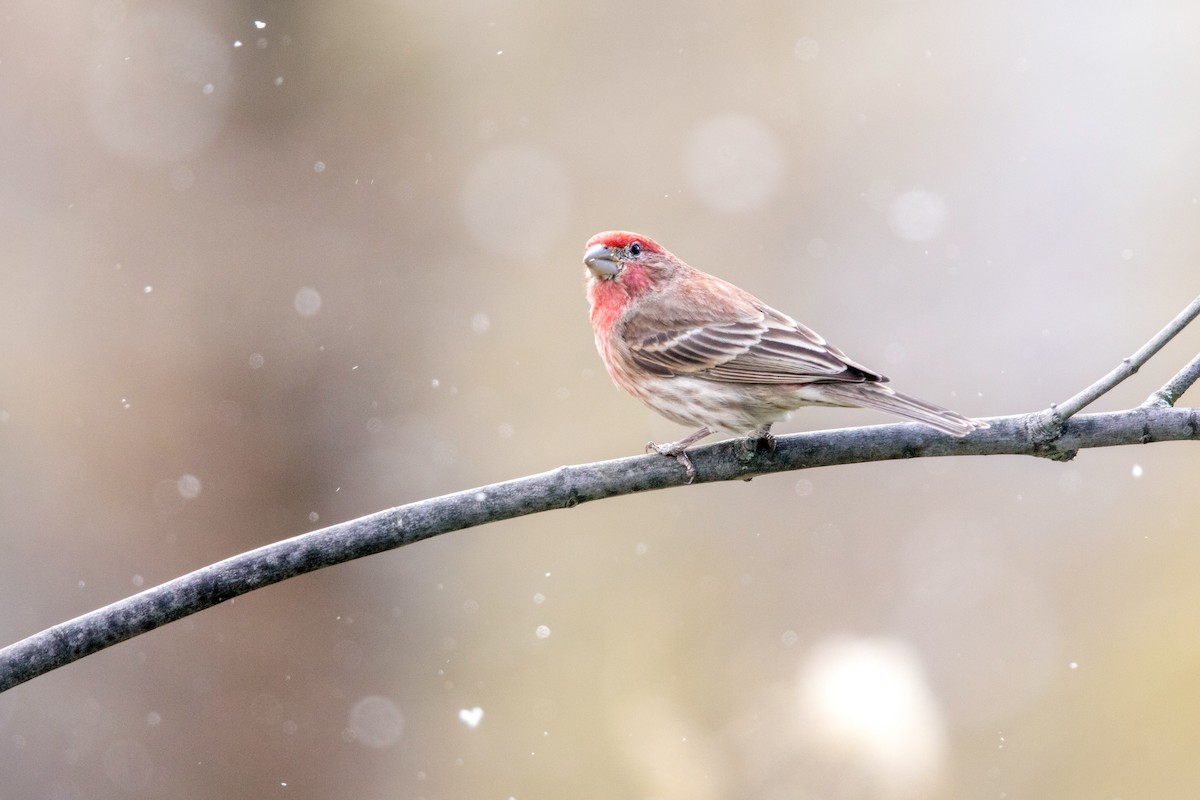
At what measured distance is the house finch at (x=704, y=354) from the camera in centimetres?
354

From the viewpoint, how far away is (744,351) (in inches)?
152

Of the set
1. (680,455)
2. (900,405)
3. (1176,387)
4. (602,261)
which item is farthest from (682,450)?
(1176,387)

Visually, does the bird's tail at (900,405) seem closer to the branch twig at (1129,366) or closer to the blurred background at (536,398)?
the branch twig at (1129,366)

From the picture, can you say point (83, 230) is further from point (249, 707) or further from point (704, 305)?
point (704, 305)

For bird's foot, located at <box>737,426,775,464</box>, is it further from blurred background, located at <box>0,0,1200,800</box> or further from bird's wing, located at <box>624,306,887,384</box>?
blurred background, located at <box>0,0,1200,800</box>

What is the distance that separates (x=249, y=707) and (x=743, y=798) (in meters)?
3.32

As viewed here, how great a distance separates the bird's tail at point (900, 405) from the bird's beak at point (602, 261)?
43.9 inches

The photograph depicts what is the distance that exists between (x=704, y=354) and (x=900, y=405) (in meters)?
0.96

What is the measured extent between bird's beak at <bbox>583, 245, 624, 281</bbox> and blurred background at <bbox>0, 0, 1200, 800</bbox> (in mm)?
2822

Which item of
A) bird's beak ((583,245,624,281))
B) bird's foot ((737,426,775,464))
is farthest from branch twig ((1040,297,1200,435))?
bird's beak ((583,245,624,281))

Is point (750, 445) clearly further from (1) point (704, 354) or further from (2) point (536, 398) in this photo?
(2) point (536, 398)

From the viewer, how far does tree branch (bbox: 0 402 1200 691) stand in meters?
2.63

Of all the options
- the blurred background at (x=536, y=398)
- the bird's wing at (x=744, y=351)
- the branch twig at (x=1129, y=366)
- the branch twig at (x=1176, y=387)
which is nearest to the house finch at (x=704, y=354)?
the bird's wing at (x=744, y=351)

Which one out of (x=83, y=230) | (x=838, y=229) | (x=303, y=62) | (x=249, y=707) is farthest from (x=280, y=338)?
(x=838, y=229)
